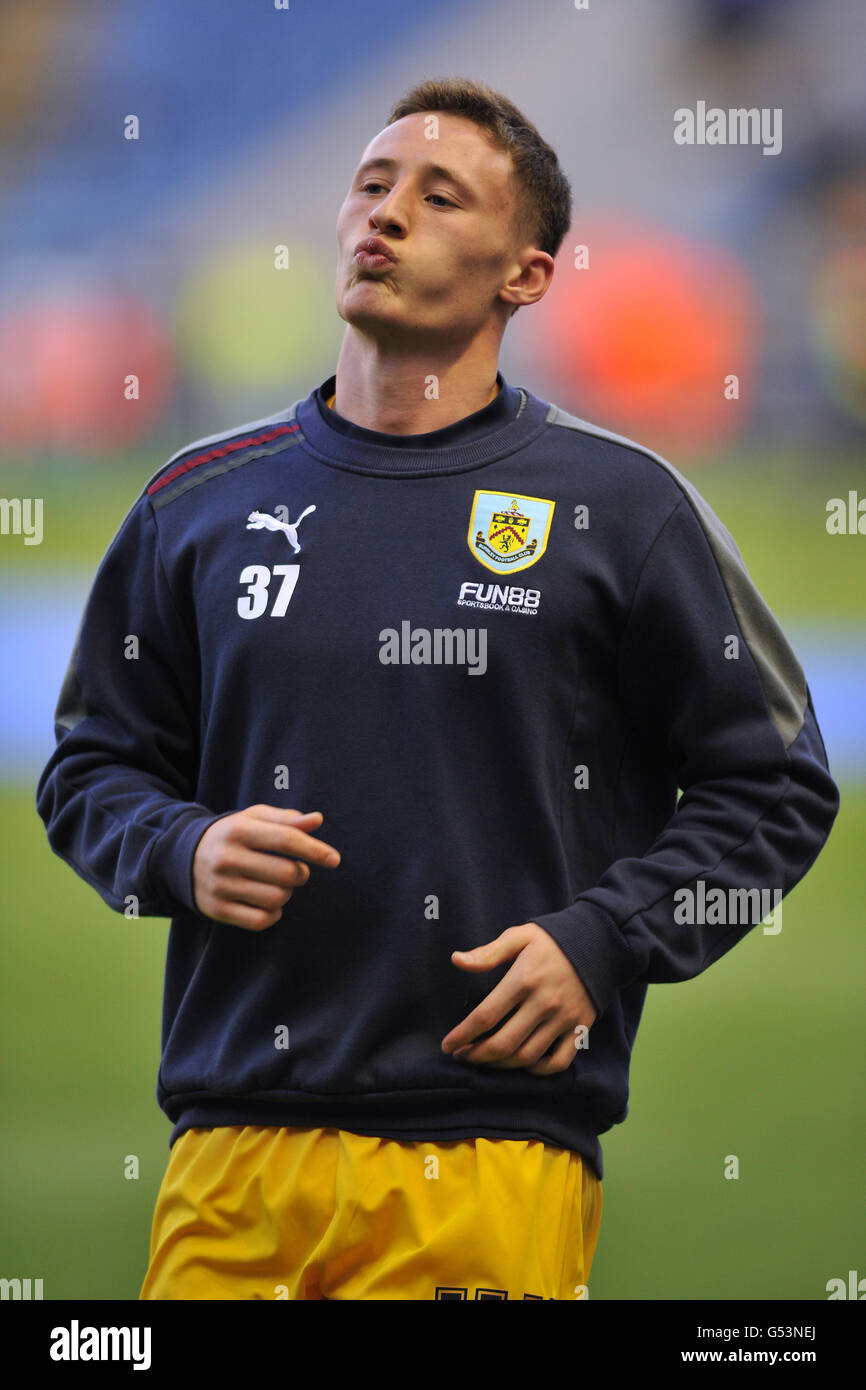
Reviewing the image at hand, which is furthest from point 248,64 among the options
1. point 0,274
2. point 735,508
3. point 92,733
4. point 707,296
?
point 92,733

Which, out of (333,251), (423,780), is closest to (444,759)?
(423,780)

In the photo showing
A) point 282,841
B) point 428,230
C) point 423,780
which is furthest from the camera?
point 428,230

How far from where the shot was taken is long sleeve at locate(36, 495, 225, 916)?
4.58 ft

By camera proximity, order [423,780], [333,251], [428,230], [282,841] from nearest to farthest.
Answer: [282,841] < [423,780] < [428,230] < [333,251]

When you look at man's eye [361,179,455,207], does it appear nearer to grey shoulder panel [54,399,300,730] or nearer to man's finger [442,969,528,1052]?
grey shoulder panel [54,399,300,730]

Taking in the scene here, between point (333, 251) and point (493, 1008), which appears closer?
point (493, 1008)

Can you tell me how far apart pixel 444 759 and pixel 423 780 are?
0.08 ft

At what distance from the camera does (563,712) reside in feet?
4.38

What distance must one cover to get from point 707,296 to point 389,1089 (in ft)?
26.1

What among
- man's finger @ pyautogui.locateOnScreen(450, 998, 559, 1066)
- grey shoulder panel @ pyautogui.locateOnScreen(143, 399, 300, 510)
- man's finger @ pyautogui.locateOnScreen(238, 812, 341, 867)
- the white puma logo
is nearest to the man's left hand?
man's finger @ pyautogui.locateOnScreen(450, 998, 559, 1066)

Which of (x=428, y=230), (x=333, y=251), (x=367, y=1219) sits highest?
(x=333, y=251)

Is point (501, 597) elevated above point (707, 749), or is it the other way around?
point (501, 597)

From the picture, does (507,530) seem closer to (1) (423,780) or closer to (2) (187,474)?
(1) (423,780)

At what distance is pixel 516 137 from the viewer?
148 centimetres
